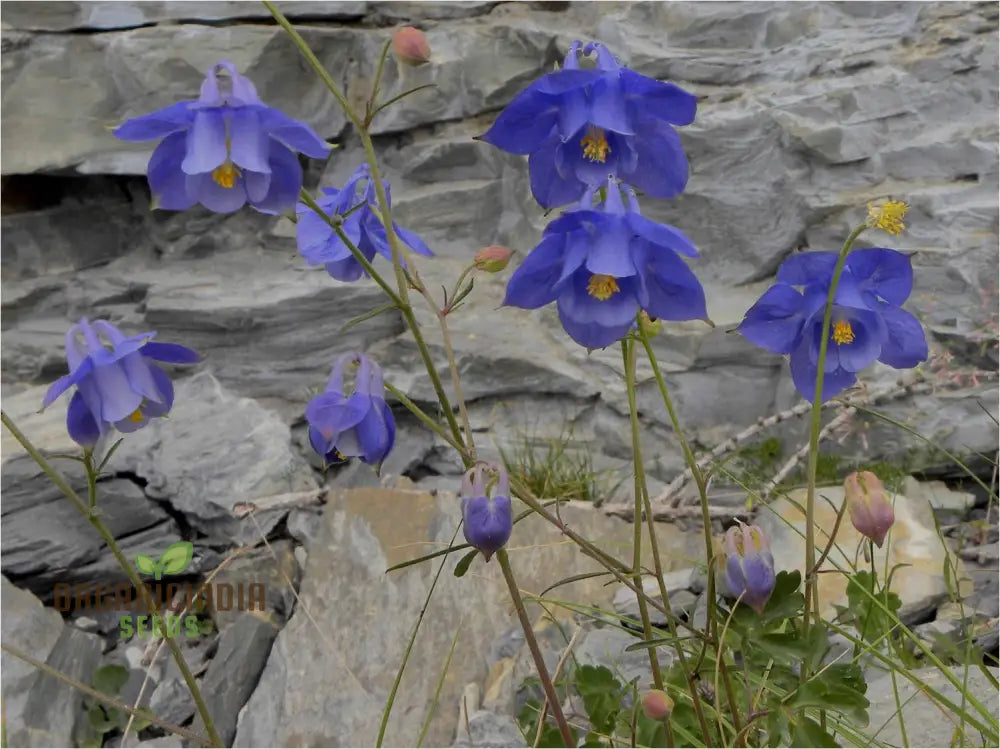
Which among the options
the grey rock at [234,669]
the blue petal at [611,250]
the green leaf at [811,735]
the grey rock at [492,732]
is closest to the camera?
the blue petal at [611,250]

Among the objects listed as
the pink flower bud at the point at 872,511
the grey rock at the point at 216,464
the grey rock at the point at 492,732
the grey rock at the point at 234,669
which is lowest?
the grey rock at the point at 234,669

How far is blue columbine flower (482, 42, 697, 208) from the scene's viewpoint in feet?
3.27

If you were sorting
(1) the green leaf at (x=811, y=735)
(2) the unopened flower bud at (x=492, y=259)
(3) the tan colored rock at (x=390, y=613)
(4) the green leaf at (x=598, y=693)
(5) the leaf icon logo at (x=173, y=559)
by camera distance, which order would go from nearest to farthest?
(1) the green leaf at (x=811, y=735) < (2) the unopened flower bud at (x=492, y=259) < (4) the green leaf at (x=598, y=693) < (3) the tan colored rock at (x=390, y=613) < (5) the leaf icon logo at (x=173, y=559)

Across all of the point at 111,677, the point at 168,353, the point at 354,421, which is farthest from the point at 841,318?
the point at 111,677

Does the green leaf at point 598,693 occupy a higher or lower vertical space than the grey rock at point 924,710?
higher

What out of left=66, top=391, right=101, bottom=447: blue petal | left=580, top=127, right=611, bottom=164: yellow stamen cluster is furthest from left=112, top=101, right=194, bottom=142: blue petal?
left=580, top=127, right=611, bottom=164: yellow stamen cluster

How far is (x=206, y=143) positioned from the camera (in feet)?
3.26

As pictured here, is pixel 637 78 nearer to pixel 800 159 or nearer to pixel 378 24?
pixel 800 159

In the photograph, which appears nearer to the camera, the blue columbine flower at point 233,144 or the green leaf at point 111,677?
the blue columbine flower at point 233,144

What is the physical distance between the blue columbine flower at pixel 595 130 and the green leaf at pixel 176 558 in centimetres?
260

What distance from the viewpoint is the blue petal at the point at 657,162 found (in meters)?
1.03

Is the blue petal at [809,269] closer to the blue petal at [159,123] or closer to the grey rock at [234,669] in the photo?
the blue petal at [159,123]

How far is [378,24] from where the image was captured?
4078 millimetres

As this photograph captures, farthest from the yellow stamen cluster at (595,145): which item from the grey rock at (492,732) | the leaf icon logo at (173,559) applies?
the leaf icon logo at (173,559)
